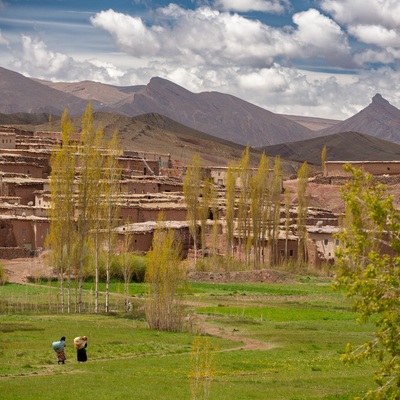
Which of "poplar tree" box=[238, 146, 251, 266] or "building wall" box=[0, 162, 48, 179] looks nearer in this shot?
"poplar tree" box=[238, 146, 251, 266]

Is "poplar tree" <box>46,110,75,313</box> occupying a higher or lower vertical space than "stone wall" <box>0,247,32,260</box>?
higher

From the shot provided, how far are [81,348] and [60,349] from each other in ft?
2.43

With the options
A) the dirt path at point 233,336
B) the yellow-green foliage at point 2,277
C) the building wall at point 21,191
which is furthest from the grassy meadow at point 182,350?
the building wall at point 21,191

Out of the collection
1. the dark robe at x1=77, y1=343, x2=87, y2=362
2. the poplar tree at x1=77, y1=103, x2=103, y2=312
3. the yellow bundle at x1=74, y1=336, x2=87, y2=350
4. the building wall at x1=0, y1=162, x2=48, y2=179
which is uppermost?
the building wall at x1=0, y1=162, x2=48, y2=179

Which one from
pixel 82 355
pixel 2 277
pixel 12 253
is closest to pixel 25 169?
pixel 12 253

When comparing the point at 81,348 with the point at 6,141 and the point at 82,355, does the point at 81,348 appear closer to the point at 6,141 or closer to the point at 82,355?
the point at 82,355

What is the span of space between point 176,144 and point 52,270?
91.7 m

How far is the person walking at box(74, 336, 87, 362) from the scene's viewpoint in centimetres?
2456

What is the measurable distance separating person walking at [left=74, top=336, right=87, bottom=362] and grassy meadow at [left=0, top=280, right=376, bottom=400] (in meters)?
0.23

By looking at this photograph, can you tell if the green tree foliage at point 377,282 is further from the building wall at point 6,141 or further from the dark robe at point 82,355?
the building wall at point 6,141

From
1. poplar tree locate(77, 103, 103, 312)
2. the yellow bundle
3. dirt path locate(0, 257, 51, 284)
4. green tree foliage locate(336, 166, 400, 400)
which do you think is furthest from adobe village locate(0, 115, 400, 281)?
green tree foliage locate(336, 166, 400, 400)

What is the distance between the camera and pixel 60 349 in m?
24.0

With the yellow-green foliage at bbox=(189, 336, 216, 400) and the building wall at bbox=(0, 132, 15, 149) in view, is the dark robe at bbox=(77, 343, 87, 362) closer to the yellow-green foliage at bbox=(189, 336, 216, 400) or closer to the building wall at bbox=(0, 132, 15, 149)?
the yellow-green foliage at bbox=(189, 336, 216, 400)

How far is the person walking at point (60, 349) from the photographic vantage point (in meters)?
24.0
